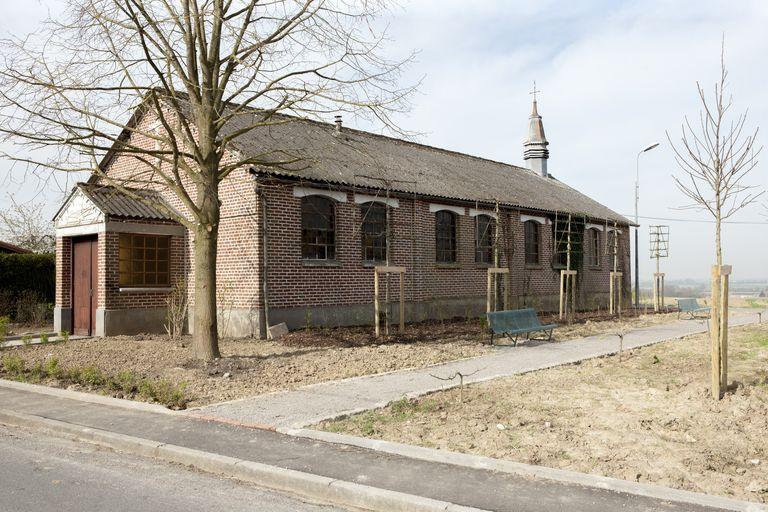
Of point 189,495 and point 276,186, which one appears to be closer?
point 189,495

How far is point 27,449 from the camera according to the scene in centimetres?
646

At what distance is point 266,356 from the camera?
37.2 ft

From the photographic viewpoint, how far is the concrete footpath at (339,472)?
14.8ft

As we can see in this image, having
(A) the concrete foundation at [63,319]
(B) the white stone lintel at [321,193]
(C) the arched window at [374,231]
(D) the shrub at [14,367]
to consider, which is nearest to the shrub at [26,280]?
(A) the concrete foundation at [63,319]

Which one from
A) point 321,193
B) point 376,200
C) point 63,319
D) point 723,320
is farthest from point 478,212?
point 723,320

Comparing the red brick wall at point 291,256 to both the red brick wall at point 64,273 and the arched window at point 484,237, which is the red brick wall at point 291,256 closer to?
the red brick wall at point 64,273

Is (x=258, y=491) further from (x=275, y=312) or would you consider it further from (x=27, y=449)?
(x=275, y=312)

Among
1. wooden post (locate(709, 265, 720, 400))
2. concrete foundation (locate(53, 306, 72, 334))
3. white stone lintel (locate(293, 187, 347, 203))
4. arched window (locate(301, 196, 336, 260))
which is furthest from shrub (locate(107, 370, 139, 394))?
wooden post (locate(709, 265, 720, 400))

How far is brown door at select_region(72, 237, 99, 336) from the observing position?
50.1 ft

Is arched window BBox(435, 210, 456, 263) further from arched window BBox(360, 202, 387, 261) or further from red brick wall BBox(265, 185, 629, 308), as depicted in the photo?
arched window BBox(360, 202, 387, 261)

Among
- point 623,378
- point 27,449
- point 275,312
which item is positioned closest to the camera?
point 27,449

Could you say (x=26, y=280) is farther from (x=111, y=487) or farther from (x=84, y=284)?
(x=111, y=487)

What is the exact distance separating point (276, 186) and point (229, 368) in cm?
571

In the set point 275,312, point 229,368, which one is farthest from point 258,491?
point 275,312
